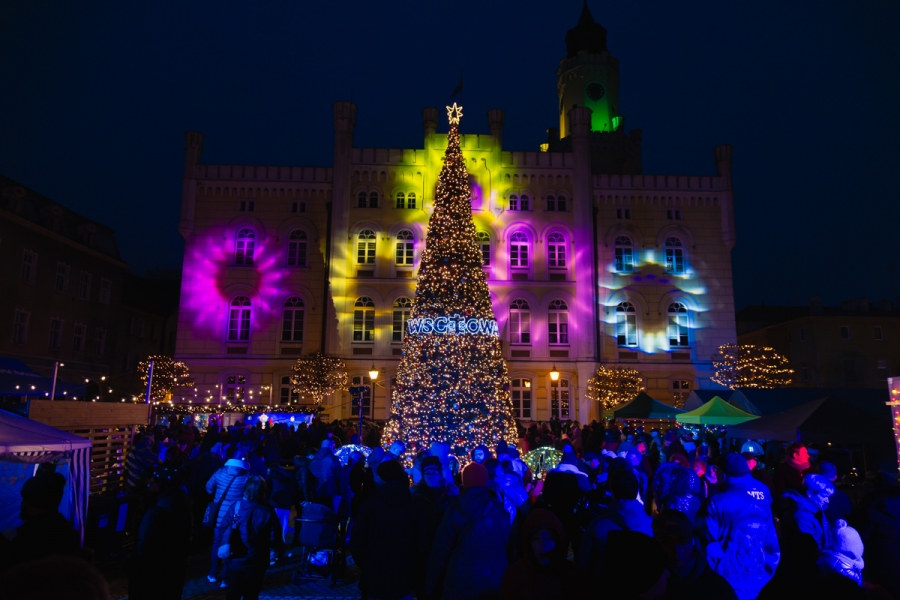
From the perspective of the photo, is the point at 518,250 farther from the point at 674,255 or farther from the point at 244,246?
the point at 244,246

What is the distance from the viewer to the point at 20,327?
84.1ft

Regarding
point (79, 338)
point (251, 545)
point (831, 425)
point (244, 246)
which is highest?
point (244, 246)

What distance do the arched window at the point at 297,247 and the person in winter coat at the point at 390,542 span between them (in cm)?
2666

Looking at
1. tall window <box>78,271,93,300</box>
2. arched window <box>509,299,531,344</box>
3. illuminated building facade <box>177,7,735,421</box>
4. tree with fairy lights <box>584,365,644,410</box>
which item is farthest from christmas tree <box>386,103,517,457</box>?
tall window <box>78,271,93,300</box>

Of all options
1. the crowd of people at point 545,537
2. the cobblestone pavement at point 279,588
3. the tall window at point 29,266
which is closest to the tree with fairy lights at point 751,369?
the crowd of people at point 545,537

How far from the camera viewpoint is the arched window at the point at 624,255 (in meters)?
31.3

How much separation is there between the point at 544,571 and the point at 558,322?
27.6m

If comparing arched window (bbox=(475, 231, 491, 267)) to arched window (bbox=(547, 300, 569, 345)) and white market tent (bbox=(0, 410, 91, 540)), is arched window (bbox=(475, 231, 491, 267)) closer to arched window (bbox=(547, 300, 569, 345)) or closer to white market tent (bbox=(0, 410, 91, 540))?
arched window (bbox=(547, 300, 569, 345))

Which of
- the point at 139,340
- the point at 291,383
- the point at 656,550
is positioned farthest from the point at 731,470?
the point at 139,340

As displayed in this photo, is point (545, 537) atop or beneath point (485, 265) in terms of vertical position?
beneath

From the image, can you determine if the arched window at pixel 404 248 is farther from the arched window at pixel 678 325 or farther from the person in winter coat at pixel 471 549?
the person in winter coat at pixel 471 549

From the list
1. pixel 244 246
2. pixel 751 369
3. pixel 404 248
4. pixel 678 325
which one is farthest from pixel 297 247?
pixel 751 369

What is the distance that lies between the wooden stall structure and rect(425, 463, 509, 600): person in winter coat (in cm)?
672

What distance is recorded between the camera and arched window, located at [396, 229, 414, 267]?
1198 inches
